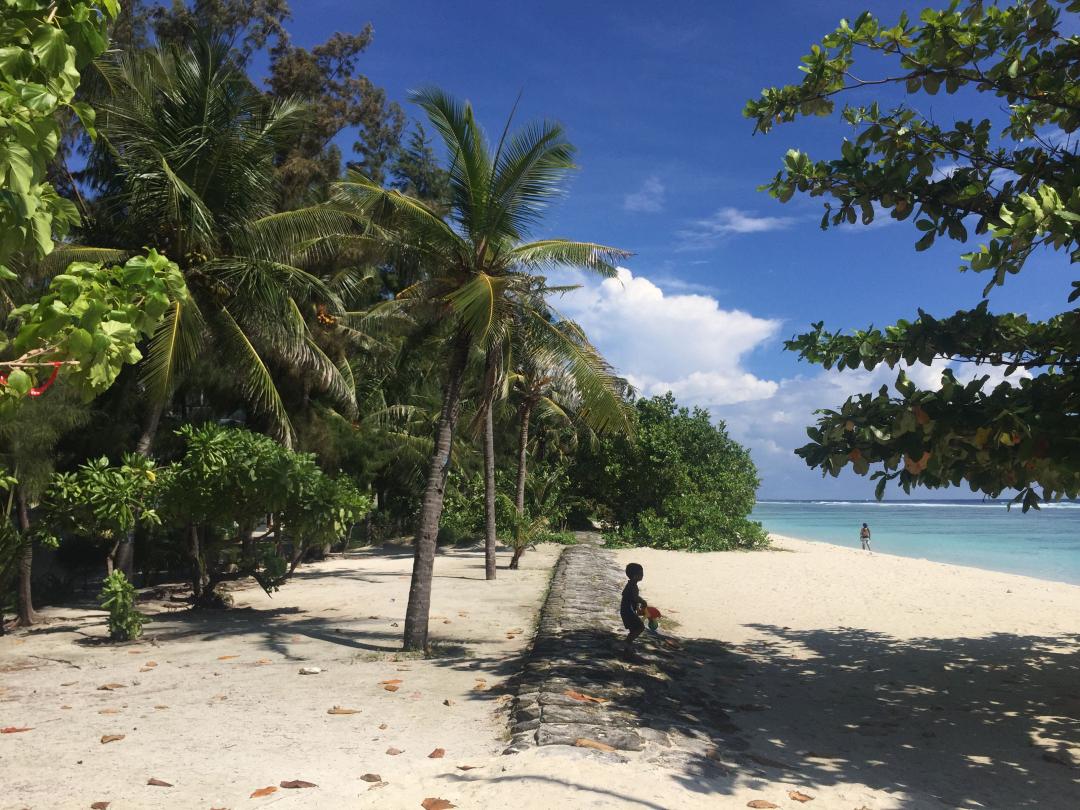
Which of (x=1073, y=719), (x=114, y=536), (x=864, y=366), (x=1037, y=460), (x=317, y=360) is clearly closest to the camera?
(x=1037, y=460)

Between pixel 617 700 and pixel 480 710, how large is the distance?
1192 mm

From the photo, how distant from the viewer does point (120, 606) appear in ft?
29.1

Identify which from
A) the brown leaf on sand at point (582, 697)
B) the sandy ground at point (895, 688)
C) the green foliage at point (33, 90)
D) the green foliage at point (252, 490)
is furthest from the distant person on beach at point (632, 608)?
the green foliage at point (33, 90)

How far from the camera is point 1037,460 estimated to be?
4.86 m

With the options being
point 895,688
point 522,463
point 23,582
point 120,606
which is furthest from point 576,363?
point 522,463

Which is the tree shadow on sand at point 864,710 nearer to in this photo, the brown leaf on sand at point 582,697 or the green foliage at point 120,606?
the brown leaf on sand at point 582,697

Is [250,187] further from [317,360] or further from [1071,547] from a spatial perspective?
[1071,547]

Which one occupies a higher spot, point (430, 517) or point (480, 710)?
point (430, 517)

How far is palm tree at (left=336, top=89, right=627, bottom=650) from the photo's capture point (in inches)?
333

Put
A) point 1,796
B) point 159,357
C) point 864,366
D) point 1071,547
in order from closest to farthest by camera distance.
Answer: point 1,796
point 864,366
point 159,357
point 1071,547

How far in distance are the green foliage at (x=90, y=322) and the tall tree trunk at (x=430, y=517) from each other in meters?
6.17

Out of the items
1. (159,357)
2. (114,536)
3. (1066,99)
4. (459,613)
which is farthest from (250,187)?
(1066,99)

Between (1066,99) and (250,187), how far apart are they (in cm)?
1091

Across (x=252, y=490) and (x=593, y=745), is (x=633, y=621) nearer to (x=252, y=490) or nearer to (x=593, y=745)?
(x=593, y=745)
